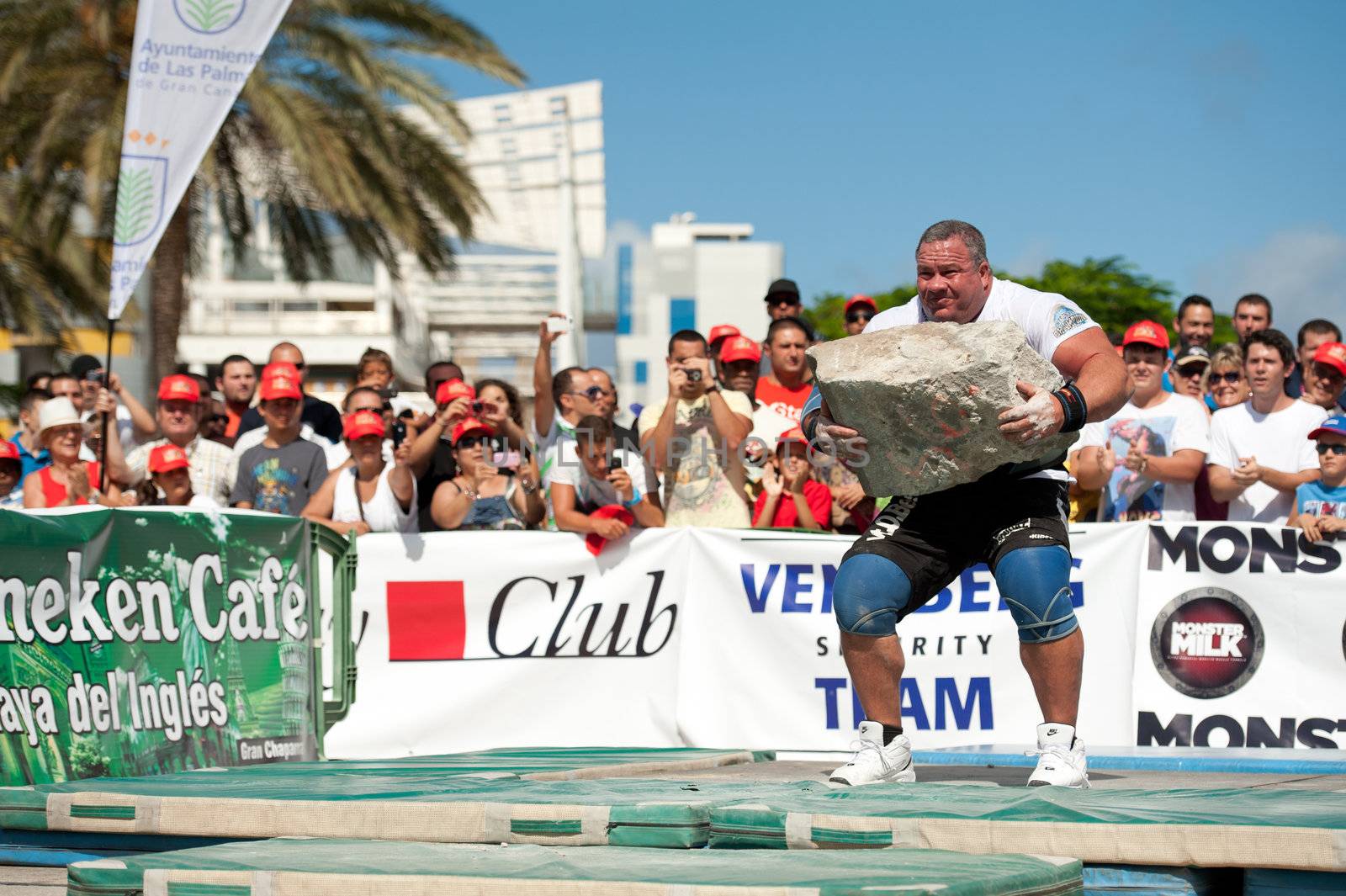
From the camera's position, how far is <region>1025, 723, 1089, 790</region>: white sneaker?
196 inches

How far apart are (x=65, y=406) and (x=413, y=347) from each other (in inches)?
1478

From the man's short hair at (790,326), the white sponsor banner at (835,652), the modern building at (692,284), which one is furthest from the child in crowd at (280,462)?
the modern building at (692,284)

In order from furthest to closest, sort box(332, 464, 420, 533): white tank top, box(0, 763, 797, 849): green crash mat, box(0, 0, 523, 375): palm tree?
1. box(0, 0, 523, 375): palm tree
2. box(332, 464, 420, 533): white tank top
3. box(0, 763, 797, 849): green crash mat

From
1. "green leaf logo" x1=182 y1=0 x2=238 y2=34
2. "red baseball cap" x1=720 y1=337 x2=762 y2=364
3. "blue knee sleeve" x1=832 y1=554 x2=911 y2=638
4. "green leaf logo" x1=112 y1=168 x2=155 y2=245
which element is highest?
"green leaf logo" x1=182 y1=0 x2=238 y2=34

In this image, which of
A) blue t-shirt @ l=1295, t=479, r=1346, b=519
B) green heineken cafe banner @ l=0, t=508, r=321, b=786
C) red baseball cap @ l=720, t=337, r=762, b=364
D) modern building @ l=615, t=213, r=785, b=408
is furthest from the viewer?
modern building @ l=615, t=213, r=785, b=408

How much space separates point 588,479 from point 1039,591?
4.33 metres

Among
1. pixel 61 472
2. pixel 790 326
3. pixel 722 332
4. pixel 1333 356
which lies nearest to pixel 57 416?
pixel 61 472

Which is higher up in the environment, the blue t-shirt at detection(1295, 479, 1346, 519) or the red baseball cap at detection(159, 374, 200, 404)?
the red baseball cap at detection(159, 374, 200, 404)

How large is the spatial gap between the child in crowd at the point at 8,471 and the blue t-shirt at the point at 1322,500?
736 centimetres

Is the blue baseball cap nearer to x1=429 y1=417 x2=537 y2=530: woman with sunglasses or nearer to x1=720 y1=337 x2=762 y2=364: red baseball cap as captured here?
x1=720 y1=337 x2=762 y2=364: red baseball cap

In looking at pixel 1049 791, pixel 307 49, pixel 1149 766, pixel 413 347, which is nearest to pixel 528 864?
pixel 1049 791

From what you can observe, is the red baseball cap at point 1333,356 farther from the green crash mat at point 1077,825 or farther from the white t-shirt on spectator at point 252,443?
the white t-shirt on spectator at point 252,443

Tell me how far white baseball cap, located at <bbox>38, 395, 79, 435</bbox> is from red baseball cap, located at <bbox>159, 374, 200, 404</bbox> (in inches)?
24.1

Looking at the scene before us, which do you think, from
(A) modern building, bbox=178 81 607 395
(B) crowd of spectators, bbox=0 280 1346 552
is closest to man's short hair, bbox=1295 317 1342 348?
(B) crowd of spectators, bbox=0 280 1346 552
